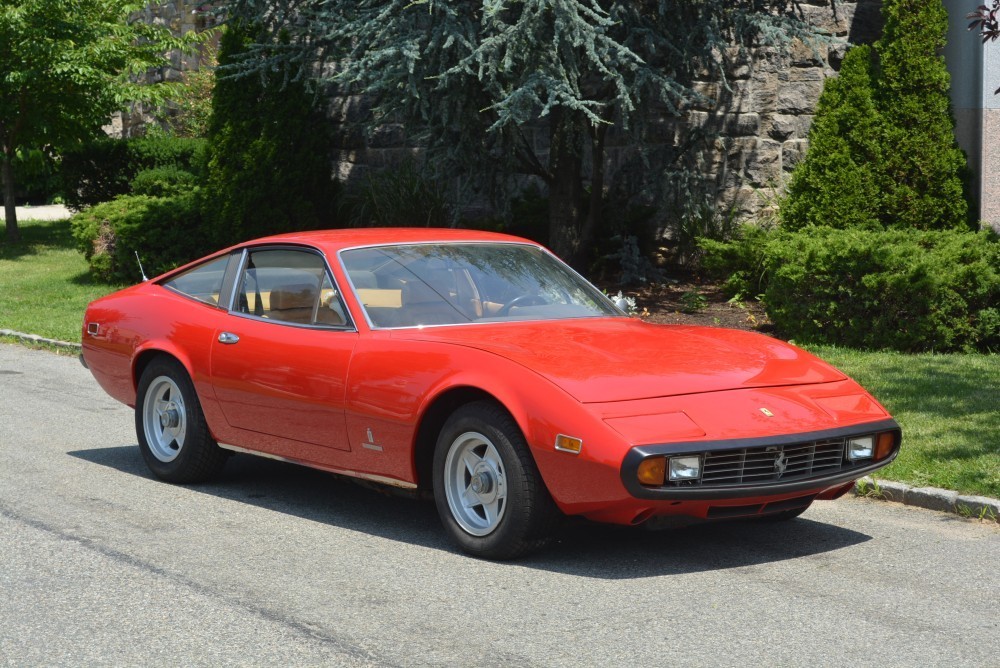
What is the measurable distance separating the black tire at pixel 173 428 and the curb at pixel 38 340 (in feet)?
20.4

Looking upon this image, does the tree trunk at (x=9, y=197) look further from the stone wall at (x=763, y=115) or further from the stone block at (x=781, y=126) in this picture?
the stone block at (x=781, y=126)

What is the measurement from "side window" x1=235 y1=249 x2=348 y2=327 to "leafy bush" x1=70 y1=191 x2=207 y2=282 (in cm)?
1072

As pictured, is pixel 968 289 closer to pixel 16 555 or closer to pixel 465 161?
pixel 465 161

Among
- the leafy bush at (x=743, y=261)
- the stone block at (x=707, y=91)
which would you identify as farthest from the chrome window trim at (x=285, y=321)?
the stone block at (x=707, y=91)

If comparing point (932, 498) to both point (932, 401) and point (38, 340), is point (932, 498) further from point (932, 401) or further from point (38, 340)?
point (38, 340)

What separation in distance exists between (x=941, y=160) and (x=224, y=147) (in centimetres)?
948

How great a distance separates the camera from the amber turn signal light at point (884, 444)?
5.87 m

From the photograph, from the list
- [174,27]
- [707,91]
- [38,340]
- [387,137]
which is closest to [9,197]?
[174,27]

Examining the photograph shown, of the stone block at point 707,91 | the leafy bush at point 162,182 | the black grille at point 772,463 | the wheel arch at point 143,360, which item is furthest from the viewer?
the leafy bush at point 162,182

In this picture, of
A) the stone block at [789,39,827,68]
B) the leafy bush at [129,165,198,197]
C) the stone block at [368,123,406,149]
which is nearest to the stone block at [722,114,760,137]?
the stone block at [789,39,827,68]

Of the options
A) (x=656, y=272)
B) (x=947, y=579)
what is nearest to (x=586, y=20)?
(x=656, y=272)

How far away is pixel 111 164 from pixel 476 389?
1960 cm

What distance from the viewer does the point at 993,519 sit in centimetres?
654

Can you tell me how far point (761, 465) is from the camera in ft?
17.8
